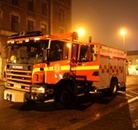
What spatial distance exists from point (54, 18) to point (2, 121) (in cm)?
2840

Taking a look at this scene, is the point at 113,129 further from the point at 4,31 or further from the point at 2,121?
the point at 4,31

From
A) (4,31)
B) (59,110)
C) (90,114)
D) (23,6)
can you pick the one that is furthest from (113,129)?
(23,6)

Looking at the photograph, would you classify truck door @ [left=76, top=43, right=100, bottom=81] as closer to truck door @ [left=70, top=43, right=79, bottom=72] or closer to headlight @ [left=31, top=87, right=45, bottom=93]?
truck door @ [left=70, top=43, right=79, bottom=72]

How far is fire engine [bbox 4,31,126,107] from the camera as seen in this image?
8.66m

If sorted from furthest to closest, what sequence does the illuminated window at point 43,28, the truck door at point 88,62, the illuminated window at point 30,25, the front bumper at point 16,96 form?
the illuminated window at point 43,28, the illuminated window at point 30,25, the truck door at point 88,62, the front bumper at point 16,96

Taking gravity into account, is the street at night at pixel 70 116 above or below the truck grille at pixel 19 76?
below

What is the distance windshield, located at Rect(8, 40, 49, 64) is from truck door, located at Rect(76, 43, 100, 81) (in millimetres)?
1908

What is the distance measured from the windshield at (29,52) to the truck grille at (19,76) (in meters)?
0.25

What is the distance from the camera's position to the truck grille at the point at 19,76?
28.8 feet

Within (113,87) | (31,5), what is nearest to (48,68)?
(113,87)

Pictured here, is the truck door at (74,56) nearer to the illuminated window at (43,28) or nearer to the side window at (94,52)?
the side window at (94,52)

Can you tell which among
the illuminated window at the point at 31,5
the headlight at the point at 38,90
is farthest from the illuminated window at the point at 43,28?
the headlight at the point at 38,90

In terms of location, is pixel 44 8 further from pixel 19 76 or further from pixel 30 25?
pixel 19 76

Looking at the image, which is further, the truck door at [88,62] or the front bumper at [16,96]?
the truck door at [88,62]
